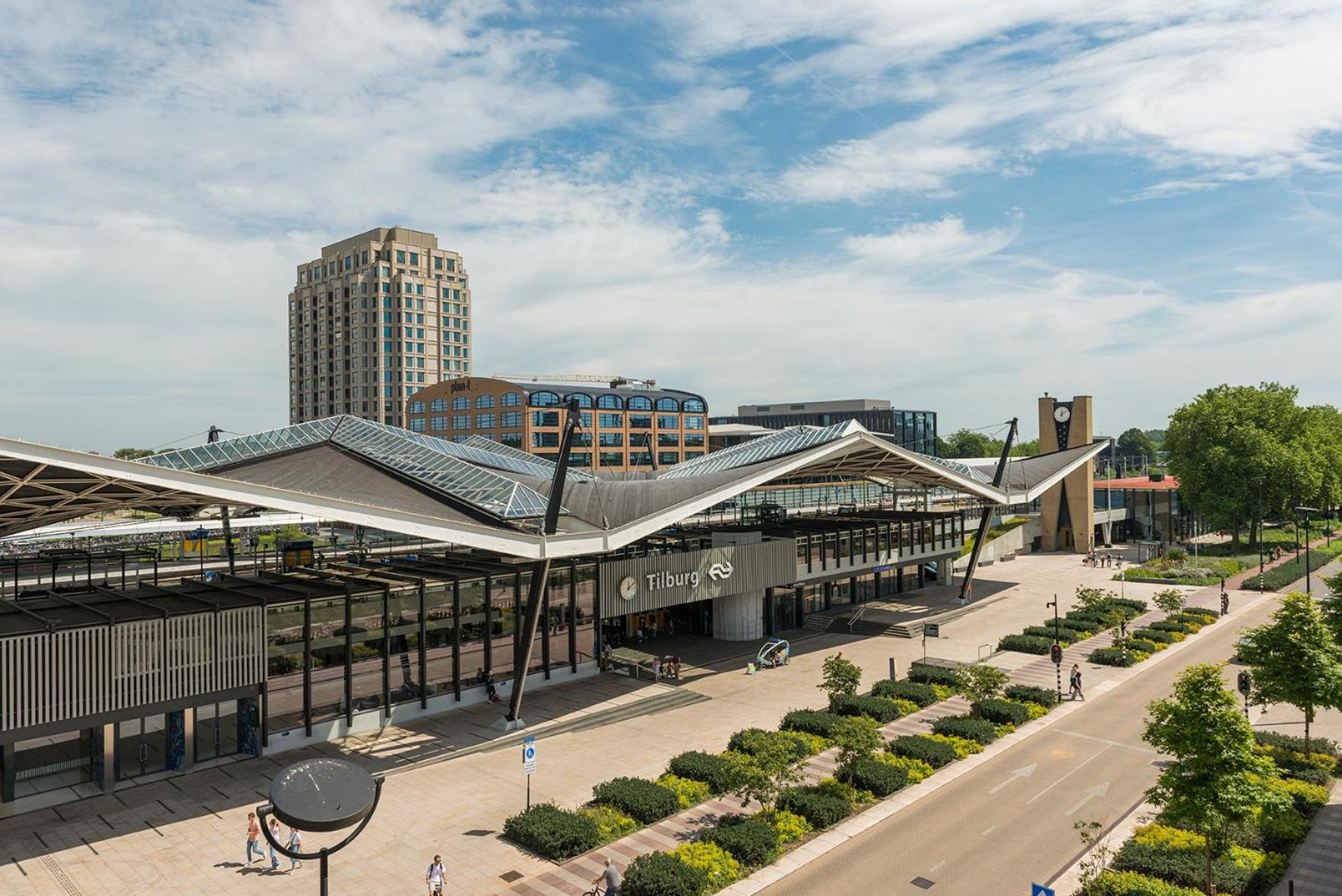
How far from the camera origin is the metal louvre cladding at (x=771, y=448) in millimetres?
47188

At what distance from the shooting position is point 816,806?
84.2 ft

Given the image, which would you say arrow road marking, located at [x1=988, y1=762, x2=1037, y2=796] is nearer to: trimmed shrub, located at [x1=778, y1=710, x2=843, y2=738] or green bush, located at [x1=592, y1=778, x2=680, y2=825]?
trimmed shrub, located at [x1=778, y1=710, x2=843, y2=738]

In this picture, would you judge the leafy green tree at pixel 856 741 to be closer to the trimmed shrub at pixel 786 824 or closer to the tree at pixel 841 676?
the trimmed shrub at pixel 786 824

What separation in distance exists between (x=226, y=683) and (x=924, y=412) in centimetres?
17240

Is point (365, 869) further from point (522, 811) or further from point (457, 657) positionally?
point (457, 657)

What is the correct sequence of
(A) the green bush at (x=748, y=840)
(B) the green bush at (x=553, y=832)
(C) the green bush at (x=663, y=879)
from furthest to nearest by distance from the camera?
1. (B) the green bush at (x=553, y=832)
2. (A) the green bush at (x=748, y=840)
3. (C) the green bush at (x=663, y=879)

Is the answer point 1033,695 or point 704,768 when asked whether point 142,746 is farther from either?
point 1033,695

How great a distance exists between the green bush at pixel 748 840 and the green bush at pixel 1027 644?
29.3 m

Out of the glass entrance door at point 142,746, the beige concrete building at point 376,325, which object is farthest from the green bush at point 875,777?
the beige concrete building at point 376,325

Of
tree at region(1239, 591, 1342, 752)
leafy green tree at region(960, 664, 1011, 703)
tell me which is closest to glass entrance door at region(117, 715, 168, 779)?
leafy green tree at region(960, 664, 1011, 703)

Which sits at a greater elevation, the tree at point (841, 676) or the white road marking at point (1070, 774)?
the tree at point (841, 676)

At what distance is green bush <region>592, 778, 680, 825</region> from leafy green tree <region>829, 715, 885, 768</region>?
5676mm

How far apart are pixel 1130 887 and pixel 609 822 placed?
13.4 metres

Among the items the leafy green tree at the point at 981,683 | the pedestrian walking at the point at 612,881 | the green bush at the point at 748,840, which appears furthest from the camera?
the leafy green tree at the point at 981,683
